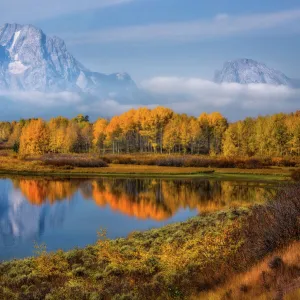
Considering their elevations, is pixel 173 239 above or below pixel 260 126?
below

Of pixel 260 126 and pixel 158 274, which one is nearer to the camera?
pixel 158 274

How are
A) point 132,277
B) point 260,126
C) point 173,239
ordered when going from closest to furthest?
point 132,277 → point 173,239 → point 260,126

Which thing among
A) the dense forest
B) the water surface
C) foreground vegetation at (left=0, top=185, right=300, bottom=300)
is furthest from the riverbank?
foreground vegetation at (left=0, top=185, right=300, bottom=300)

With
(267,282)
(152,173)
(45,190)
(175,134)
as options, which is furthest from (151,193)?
(175,134)

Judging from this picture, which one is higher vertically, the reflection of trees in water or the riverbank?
the riverbank

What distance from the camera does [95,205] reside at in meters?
37.9

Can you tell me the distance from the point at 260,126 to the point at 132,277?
84957mm

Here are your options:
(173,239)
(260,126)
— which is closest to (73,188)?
(173,239)

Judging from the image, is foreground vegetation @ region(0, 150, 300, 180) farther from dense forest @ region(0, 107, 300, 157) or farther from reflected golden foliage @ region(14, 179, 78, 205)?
dense forest @ region(0, 107, 300, 157)

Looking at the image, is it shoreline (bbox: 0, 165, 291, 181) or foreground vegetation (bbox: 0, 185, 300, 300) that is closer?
foreground vegetation (bbox: 0, 185, 300, 300)

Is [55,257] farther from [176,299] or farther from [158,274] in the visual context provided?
[176,299]

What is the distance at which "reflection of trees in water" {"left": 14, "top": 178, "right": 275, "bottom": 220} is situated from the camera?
3659 centimetres

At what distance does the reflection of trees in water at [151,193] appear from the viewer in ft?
120

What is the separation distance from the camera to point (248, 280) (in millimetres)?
10133
